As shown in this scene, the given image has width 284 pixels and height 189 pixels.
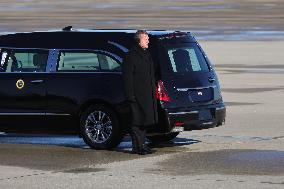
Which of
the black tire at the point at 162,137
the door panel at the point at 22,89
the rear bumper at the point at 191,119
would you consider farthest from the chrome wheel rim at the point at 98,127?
the black tire at the point at 162,137

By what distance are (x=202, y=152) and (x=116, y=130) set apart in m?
1.13

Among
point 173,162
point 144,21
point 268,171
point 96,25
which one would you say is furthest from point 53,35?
point 144,21

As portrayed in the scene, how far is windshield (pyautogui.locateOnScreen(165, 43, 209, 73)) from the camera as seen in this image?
15.4 m

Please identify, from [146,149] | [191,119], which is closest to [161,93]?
[191,119]

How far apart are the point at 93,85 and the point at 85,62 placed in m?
0.47

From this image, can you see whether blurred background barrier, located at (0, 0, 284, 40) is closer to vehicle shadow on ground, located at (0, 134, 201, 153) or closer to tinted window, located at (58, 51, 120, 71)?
vehicle shadow on ground, located at (0, 134, 201, 153)

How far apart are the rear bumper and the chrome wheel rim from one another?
82 centimetres

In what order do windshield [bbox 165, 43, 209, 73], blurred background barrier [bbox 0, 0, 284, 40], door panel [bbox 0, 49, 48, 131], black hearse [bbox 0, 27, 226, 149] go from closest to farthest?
black hearse [bbox 0, 27, 226, 149]
windshield [bbox 165, 43, 209, 73]
door panel [bbox 0, 49, 48, 131]
blurred background barrier [bbox 0, 0, 284, 40]

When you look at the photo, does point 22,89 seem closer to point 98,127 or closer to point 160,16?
point 98,127

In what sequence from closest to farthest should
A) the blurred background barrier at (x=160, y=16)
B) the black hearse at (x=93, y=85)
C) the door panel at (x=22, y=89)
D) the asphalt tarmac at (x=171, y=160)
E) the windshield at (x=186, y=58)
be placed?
the asphalt tarmac at (x=171, y=160) → the black hearse at (x=93, y=85) → the windshield at (x=186, y=58) → the door panel at (x=22, y=89) → the blurred background barrier at (x=160, y=16)

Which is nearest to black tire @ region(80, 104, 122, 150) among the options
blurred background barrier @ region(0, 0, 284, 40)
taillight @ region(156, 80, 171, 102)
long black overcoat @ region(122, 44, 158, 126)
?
long black overcoat @ region(122, 44, 158, 126)

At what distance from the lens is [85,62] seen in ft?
51.9

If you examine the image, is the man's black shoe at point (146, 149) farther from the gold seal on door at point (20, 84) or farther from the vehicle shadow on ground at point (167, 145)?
the gold seal on door at point (20, 84)

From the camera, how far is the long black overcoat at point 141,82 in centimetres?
1477
